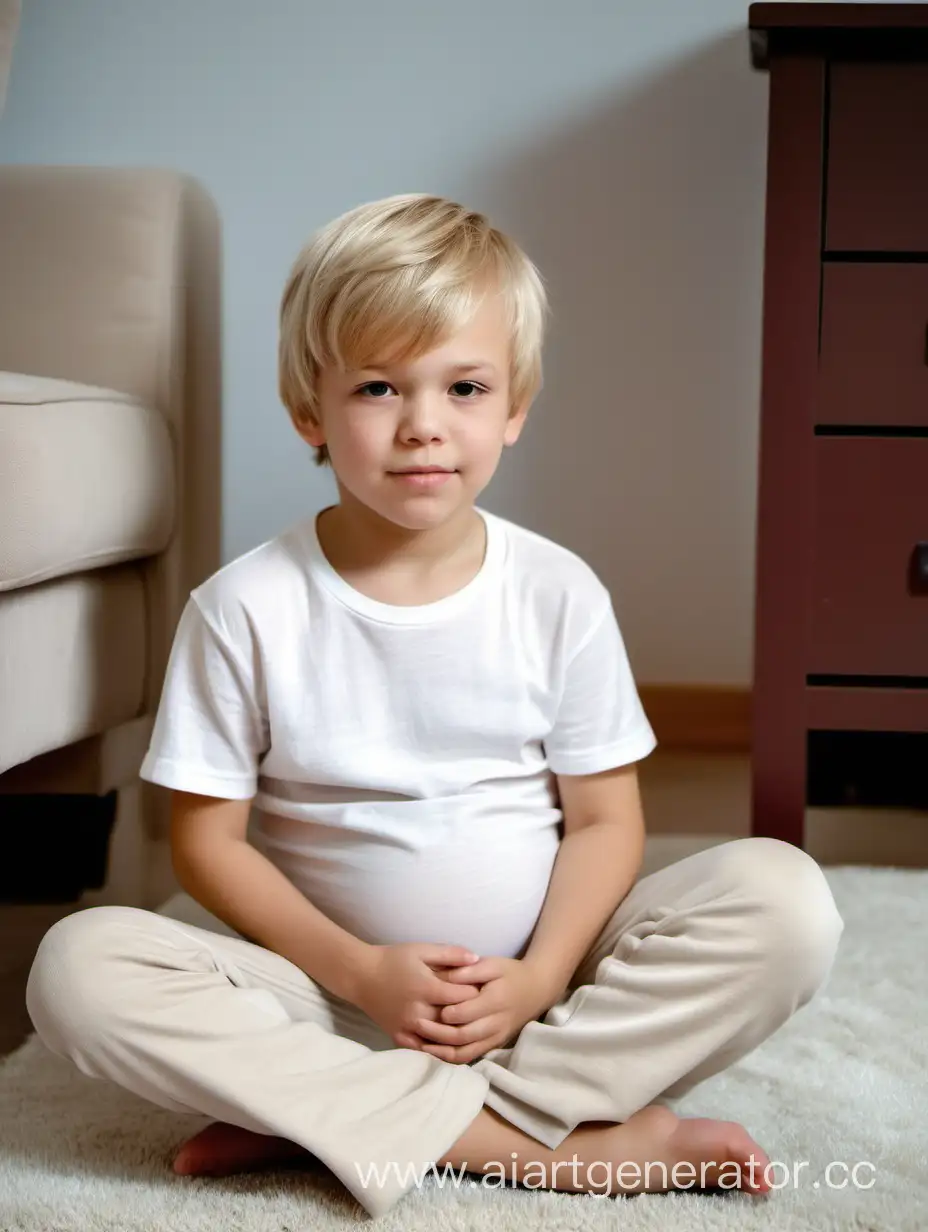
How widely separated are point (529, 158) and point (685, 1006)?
108 centimetres

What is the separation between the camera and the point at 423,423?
845 mm

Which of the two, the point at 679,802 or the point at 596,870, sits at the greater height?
the point at 596,870

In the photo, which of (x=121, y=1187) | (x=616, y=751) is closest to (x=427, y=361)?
(x=616, y=751)

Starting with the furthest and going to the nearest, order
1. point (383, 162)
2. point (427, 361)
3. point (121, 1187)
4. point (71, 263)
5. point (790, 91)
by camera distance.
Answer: point (383, 162), point (71, 263), point (790, 91), point (427, 361), point (121, 1187)

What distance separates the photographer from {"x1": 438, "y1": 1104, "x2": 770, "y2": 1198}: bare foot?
2.41 ft

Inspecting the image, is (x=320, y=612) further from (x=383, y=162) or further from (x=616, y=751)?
(x=383, y=162)

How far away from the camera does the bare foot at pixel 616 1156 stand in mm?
733

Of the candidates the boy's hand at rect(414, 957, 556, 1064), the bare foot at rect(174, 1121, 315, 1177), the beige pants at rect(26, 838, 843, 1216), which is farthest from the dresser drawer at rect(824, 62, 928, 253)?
the bare foot at rect(174, 1121, 315, 1177)

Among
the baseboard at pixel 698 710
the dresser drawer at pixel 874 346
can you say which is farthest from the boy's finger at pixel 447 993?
the baseboard at pixel 698 710

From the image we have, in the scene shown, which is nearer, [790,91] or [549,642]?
[549,642]

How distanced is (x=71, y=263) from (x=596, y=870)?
2.44 ft

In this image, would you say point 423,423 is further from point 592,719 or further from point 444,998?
point 444,998

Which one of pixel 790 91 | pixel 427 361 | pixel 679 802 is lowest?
pixel 679 802

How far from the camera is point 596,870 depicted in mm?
898
